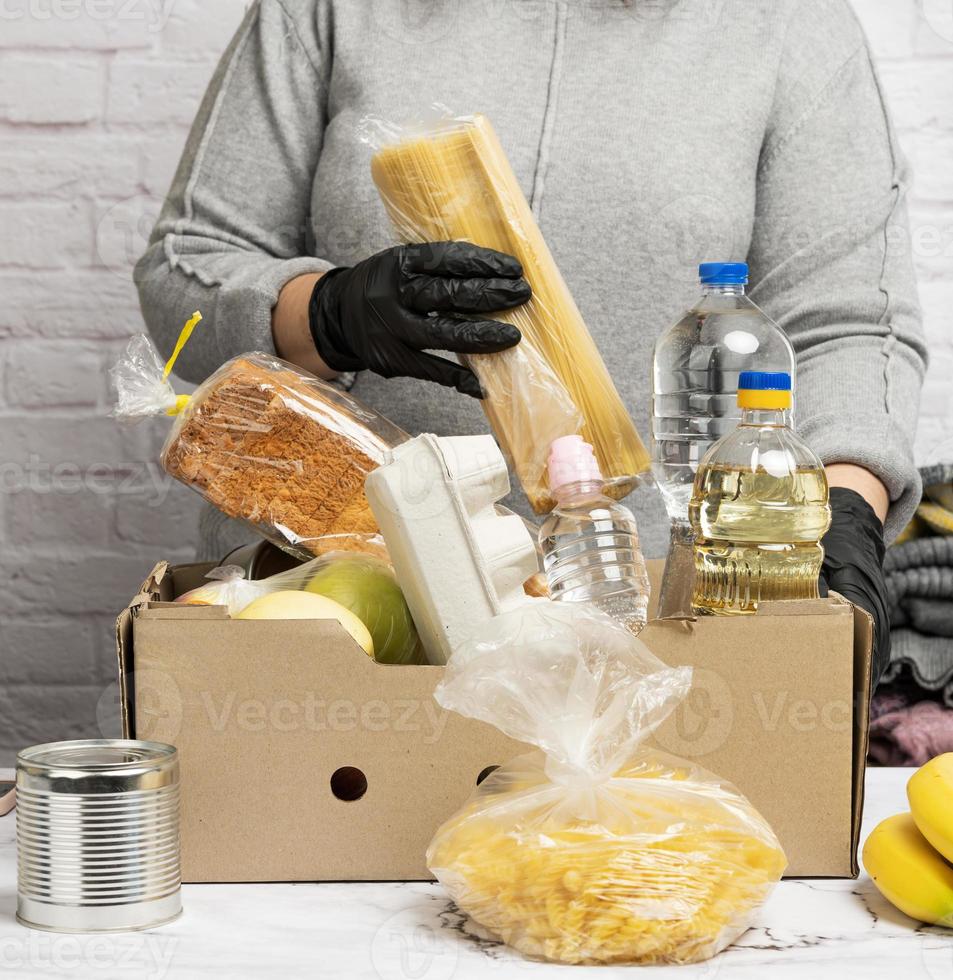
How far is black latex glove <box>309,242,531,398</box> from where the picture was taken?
2.64 ft

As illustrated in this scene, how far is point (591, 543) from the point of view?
742mm

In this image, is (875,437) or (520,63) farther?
(520,63)

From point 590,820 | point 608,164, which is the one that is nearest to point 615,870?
point 590,820

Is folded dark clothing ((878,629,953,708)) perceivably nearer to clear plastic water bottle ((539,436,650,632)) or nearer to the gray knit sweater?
the gray knit sweater

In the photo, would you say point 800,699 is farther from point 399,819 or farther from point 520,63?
point 520,63

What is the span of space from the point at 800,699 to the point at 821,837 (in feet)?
0.27

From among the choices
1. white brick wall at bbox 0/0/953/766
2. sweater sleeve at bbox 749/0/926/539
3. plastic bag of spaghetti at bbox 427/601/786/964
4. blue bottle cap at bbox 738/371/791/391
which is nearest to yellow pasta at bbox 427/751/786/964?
plastic bag of spaghetti at bbox 427/601/786/964

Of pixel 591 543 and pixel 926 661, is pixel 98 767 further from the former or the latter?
pixel 926 661

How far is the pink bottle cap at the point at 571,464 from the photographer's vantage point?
726 mm

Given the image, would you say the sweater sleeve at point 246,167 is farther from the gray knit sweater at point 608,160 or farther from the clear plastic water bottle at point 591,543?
the clear plastic water bottle at point 591,543

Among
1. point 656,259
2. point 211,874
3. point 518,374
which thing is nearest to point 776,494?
point 518,374

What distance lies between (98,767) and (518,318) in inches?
16.8

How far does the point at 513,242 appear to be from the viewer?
82cm

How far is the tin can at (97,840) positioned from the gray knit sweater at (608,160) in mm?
610
